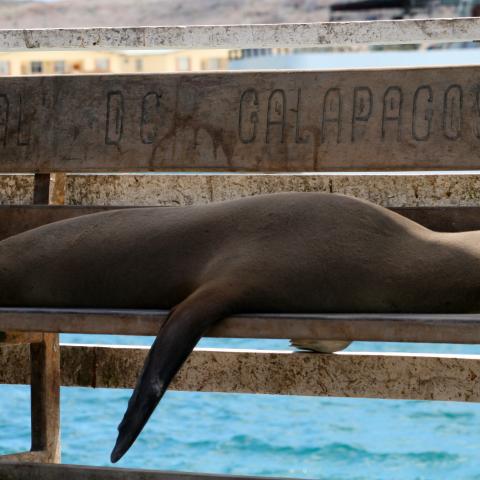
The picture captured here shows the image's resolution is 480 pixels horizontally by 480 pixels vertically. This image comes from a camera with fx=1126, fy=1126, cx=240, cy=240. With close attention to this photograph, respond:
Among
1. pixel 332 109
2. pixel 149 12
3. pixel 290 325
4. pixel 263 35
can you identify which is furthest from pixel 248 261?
pixel 149 12

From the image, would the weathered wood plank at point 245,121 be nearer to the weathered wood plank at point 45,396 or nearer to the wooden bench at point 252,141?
the wooden bench at point 252,141

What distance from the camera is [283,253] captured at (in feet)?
6.58

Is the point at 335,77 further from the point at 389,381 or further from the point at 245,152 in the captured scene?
the point at 389,381

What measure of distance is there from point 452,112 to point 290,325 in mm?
1087

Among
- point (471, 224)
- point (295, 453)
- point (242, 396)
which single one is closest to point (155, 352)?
point (471, 224)

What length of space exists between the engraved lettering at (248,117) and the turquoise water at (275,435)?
2.89 meters

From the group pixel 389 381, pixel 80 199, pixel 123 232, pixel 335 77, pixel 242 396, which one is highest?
pixel 335 77

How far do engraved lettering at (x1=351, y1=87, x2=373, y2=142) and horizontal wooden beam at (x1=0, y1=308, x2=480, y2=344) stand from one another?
3.22ft

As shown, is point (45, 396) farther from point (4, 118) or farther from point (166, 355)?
point (166, 355)

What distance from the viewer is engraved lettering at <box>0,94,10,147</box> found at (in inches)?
114

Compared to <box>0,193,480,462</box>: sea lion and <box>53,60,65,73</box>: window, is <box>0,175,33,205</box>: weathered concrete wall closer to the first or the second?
<box>0,193,480,462</box>: sea lion

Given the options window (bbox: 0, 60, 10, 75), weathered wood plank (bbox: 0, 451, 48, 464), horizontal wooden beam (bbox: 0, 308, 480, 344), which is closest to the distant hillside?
window (bbox: 0, 60, 10, 75)

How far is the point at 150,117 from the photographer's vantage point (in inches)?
111

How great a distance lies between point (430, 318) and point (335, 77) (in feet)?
3.63
